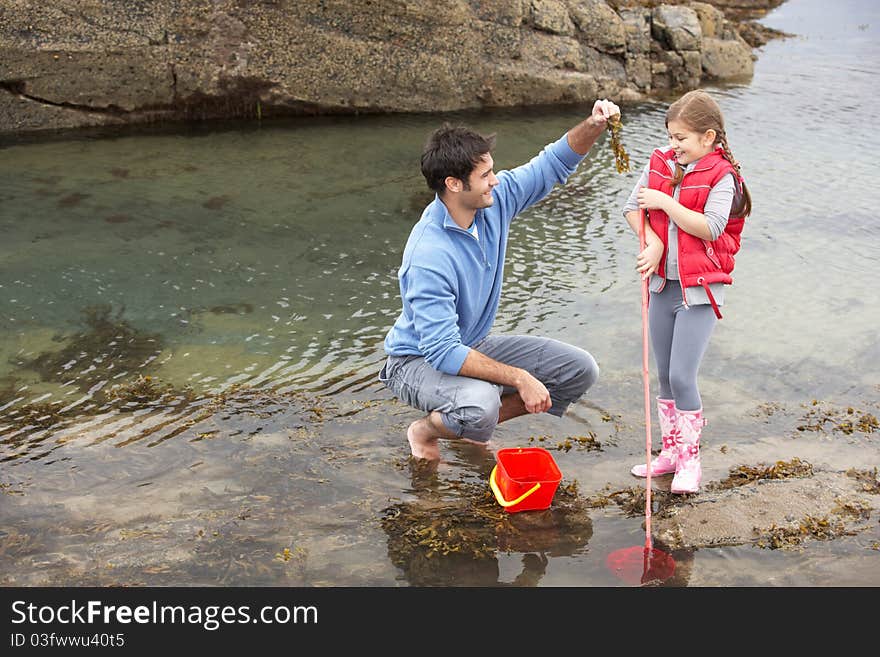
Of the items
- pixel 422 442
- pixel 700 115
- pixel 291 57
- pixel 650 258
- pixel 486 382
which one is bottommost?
pixel 422 442

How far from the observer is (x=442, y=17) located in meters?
11.0

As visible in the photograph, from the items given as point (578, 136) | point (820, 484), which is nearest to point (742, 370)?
point (820, 484)

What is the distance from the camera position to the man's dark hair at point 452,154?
416 cm

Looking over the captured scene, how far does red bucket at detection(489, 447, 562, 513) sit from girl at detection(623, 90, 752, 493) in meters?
0.60

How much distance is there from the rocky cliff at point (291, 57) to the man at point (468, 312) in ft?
22.2

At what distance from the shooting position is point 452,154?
13.6 feet

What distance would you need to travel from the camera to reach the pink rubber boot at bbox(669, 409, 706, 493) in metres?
4.23

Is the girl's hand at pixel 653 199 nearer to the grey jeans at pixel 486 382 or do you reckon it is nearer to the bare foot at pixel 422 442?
the grey jeans at pixel 486 382

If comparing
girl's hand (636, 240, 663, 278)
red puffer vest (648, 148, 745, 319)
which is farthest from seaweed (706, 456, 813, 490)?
girl's hand (636, 240, 663, 278)

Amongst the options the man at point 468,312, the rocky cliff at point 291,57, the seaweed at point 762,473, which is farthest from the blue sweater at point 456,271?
the rocky cliff at point 291,57

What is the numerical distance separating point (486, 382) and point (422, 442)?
1.62ft

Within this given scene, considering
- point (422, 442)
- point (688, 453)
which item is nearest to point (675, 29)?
point (688, 453)

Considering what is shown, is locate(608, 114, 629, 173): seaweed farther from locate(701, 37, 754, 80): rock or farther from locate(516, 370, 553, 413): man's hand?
locate(701, 37, 754, 80): rock

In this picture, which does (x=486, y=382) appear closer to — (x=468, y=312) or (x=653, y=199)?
(x=468, y=312)
